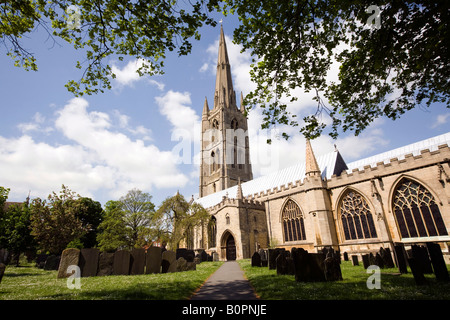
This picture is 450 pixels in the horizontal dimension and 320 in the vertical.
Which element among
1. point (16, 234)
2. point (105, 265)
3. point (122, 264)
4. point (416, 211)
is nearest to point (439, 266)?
point (416, 211)

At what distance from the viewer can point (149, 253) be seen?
1148 centimetres

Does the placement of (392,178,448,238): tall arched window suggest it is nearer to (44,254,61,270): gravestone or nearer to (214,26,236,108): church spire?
(44,254,61,270): gravestone

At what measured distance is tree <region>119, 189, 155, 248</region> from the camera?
2585 centimetres

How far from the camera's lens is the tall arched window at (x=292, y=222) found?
21.1 meters

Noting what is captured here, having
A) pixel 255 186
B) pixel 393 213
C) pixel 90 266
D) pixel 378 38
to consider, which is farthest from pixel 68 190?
pixel 393 213

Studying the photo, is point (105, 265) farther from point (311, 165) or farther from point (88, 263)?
point (311, 165)

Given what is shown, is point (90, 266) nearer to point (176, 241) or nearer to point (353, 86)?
point (176, 241)

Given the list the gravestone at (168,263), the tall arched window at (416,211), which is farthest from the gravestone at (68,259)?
the tall arched window at (416,211)

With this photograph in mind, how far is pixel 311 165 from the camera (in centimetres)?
2033

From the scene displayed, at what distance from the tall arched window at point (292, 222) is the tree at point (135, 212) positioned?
49.7 ft

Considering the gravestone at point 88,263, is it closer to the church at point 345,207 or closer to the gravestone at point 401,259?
the gravestone at point 401,259

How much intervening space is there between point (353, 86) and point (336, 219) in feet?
46.7

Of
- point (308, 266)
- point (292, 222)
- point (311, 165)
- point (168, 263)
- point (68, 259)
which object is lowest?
point (168, 263)

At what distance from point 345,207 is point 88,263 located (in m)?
18.4
